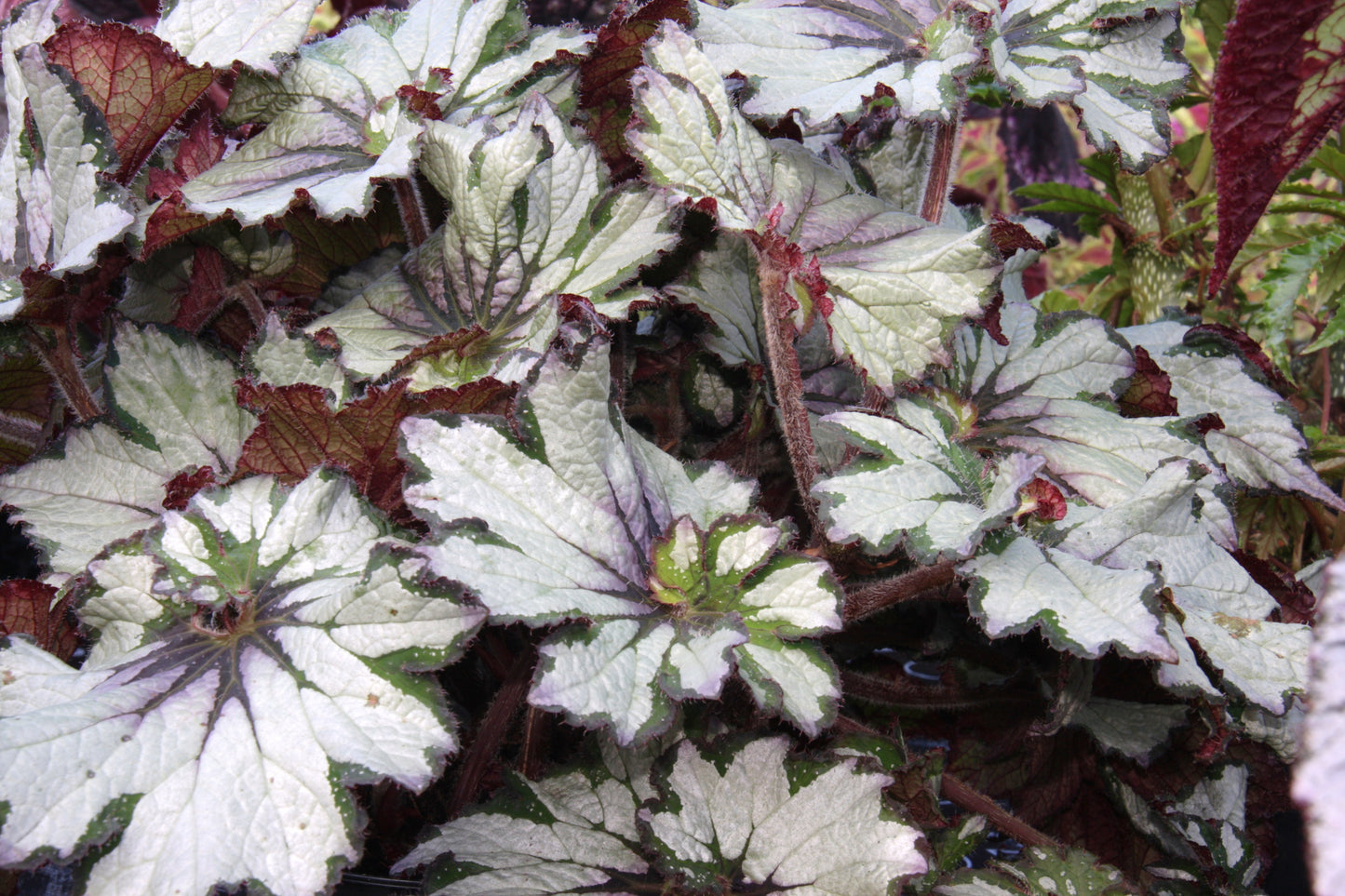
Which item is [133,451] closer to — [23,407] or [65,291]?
[65,291]

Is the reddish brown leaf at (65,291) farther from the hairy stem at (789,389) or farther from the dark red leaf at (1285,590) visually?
the dark red leaf at (1285,590)

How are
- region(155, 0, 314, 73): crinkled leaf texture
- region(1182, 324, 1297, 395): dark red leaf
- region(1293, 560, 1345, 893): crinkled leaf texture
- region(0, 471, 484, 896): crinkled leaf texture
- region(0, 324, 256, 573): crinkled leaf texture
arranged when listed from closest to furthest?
region(1293, 560, 1345, 893): crinkled leaf texture → region(0, 471, 484, 896): crinkled leaf texture → region(0, 324, 256, 573): crinkled leaf texture → region(155, 0, 314, 73): crinkled leaf texture → region(1182, 324, 1297, 395): dark red leaf

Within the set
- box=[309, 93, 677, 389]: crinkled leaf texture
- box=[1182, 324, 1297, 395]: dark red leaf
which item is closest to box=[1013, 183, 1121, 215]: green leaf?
box=[1182, 324, 1297, 395]: dark red leaf

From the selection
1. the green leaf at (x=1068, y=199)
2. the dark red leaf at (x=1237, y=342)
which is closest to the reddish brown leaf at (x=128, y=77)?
the dark red leaf at (x=1237, y=342)

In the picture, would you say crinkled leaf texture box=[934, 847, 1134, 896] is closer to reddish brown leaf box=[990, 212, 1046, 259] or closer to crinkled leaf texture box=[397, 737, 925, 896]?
crinkled leaf texture box=[397, 737, 925, 896]

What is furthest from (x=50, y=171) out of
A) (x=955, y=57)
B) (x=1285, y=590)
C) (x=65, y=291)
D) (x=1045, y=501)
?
(x=1285, y=590)

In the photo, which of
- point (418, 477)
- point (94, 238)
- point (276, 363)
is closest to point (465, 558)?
point (418, 477)

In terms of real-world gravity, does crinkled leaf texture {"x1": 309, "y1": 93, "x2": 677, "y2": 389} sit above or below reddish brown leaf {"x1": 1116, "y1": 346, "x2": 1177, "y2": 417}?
above
